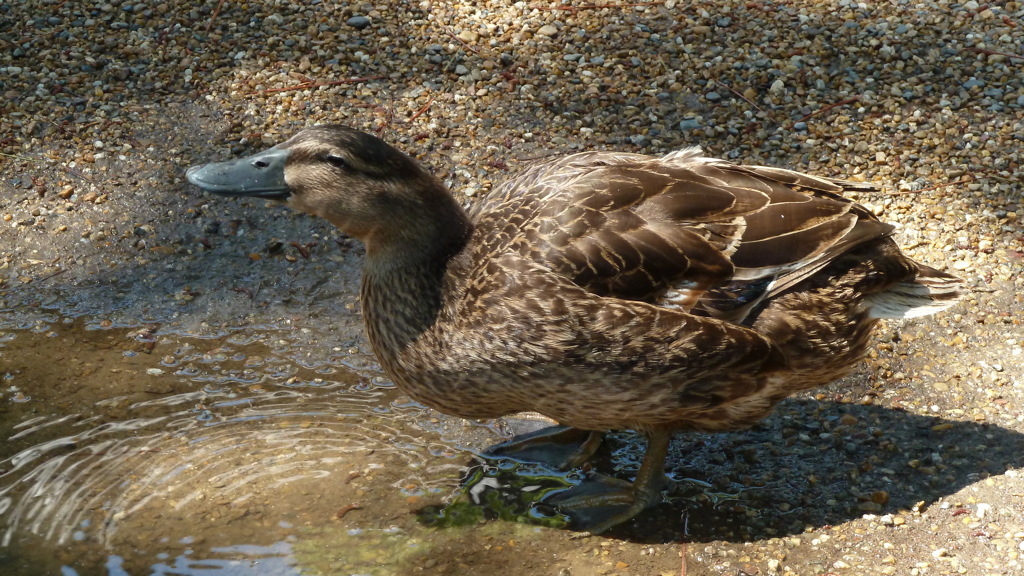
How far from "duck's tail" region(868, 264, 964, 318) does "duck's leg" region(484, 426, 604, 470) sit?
4.40ft

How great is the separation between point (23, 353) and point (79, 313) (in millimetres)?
343

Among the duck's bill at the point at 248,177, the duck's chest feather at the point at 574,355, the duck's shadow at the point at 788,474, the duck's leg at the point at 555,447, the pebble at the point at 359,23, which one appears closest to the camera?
the duck's chest feather at the point at 574,355

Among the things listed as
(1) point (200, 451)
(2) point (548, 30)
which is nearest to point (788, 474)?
(1) point (200, 451)

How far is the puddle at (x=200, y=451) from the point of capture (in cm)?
397

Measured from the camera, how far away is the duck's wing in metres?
3.76

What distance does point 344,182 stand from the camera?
403 centimetres


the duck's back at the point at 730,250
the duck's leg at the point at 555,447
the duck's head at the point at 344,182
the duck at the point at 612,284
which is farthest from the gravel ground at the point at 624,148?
the duck's head at the point at 344,182

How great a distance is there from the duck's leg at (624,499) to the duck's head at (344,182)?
48.8 inches

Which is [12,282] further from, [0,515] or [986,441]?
[986,441]

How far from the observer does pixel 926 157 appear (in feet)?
18.4

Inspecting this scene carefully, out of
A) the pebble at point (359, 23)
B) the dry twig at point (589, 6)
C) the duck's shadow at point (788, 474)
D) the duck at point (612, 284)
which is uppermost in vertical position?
the pebble at point (359, 23)

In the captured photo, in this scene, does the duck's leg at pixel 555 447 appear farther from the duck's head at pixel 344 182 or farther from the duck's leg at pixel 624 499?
the duck's head at pixel 344 182

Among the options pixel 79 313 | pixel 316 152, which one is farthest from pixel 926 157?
pixel 79 313

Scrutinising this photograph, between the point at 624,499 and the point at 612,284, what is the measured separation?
3.30ft
